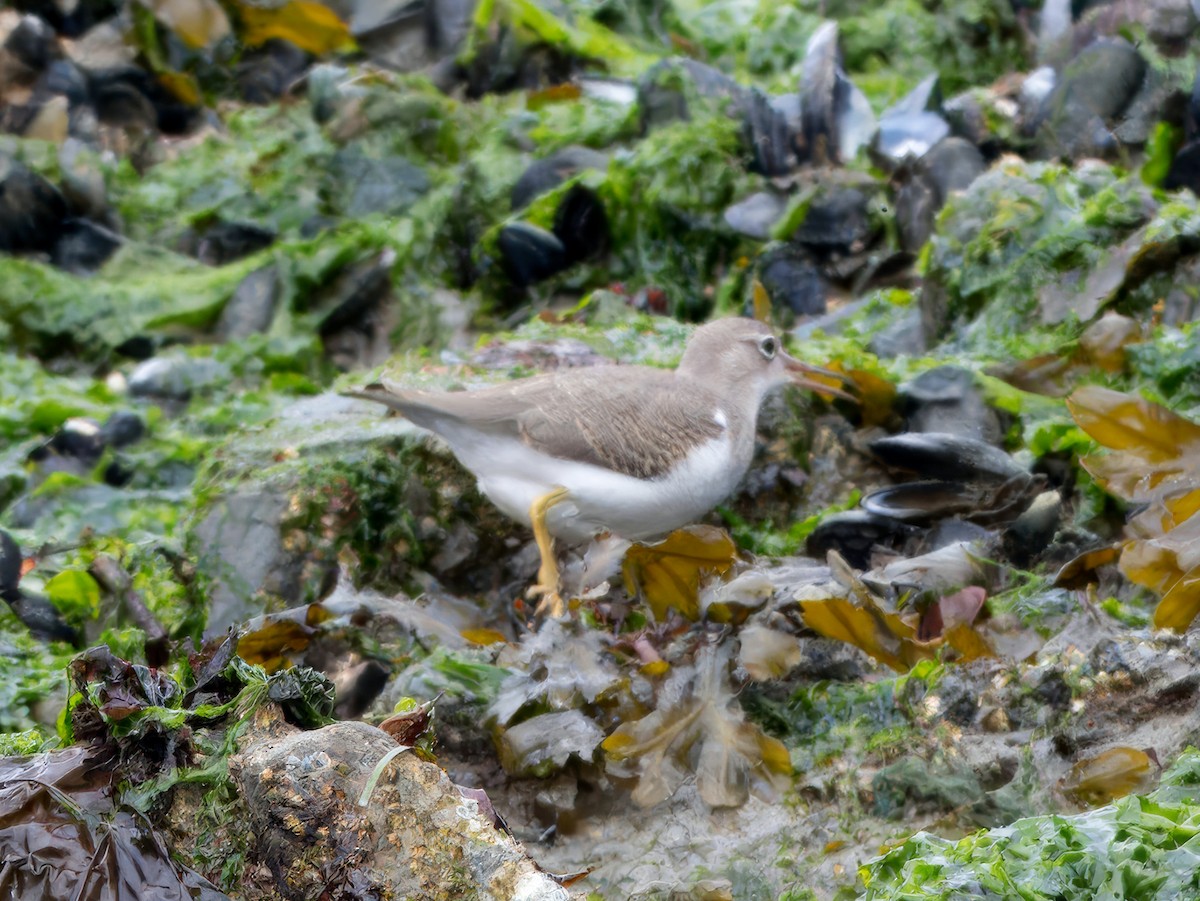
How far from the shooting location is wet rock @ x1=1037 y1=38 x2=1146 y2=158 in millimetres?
5504

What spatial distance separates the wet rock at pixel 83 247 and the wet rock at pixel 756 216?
11.1ft

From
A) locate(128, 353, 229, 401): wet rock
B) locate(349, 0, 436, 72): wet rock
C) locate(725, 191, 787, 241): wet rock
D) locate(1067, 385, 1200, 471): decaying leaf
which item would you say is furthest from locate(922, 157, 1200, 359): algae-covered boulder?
locate(349, 0, 436, 72): wet rock

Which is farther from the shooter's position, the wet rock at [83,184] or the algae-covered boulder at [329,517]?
the wet rock at [83,184]

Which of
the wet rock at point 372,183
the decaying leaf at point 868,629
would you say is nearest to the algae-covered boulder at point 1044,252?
the decaying leaf at point 868,629

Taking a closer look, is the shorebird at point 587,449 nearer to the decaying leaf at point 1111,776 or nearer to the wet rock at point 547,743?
the wet rock at point 547,743

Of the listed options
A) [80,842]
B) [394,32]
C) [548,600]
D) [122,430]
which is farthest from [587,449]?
[394,32]

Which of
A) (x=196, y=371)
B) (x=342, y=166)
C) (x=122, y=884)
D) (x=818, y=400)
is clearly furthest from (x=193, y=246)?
(x=122, y=884)

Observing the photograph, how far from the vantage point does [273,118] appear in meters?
7.81

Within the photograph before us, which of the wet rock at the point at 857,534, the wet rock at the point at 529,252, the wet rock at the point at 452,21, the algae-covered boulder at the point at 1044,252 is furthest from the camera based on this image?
the wet rock at the point at 452,21

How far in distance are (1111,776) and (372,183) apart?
547cm

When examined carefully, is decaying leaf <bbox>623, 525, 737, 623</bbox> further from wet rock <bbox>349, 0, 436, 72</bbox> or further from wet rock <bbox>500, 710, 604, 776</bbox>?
wet rock <bbox>349, 0, 436, 72</bbox>

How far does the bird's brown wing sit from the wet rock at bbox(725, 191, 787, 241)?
164 cm

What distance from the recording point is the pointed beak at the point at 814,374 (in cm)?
443

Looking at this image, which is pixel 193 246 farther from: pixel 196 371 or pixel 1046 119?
pixel 1046 119
